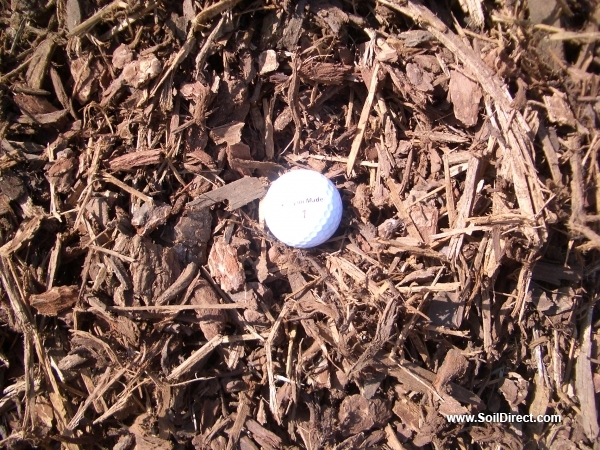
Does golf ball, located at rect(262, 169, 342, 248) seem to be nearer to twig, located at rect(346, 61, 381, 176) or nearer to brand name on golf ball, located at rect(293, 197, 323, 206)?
brand name on golf ball, located at rect(293, 197, 323, 206)

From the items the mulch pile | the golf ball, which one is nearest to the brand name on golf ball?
the golf ball

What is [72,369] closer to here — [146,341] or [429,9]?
[146,341]

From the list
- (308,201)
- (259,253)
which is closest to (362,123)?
(308,201)

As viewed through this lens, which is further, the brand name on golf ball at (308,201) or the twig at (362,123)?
the twig at (362,123)

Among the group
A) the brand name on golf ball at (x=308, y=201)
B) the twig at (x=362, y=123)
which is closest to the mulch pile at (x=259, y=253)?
the twig at (x=362, y=123)

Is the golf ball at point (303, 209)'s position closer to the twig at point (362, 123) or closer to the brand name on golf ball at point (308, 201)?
the brand name on golf ball at point (308, 201)

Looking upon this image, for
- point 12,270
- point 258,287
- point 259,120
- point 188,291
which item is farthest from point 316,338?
point 12,270
